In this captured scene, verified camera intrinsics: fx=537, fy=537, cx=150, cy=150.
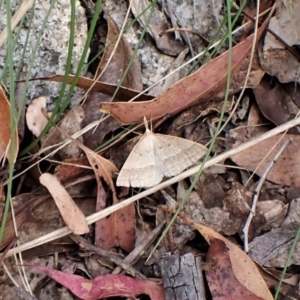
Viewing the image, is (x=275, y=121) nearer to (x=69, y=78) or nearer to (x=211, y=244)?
(x=211, y=244)

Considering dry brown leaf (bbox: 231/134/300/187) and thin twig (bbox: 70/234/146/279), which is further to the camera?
dry brown leaf (bbox: 231/134/300/187)

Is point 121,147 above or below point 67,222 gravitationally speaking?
above

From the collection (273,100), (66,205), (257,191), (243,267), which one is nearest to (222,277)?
(243,267)

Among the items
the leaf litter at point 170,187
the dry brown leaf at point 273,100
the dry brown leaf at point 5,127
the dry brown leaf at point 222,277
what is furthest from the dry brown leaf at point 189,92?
the dry brown leaf at point 222,277

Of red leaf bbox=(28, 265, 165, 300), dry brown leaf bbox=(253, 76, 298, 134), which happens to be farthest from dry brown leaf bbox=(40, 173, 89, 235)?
dry brown leaf bbox=(253, 76, 298, 134)

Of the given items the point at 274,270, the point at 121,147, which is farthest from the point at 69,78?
the point at 274,270

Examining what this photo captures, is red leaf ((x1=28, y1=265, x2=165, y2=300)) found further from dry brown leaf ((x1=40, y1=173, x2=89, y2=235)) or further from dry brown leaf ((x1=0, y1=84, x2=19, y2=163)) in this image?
dry brown leaf ((x1=0, y1=84, x2=19, y2=163))

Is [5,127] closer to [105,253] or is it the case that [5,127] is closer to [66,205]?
[66,205]
